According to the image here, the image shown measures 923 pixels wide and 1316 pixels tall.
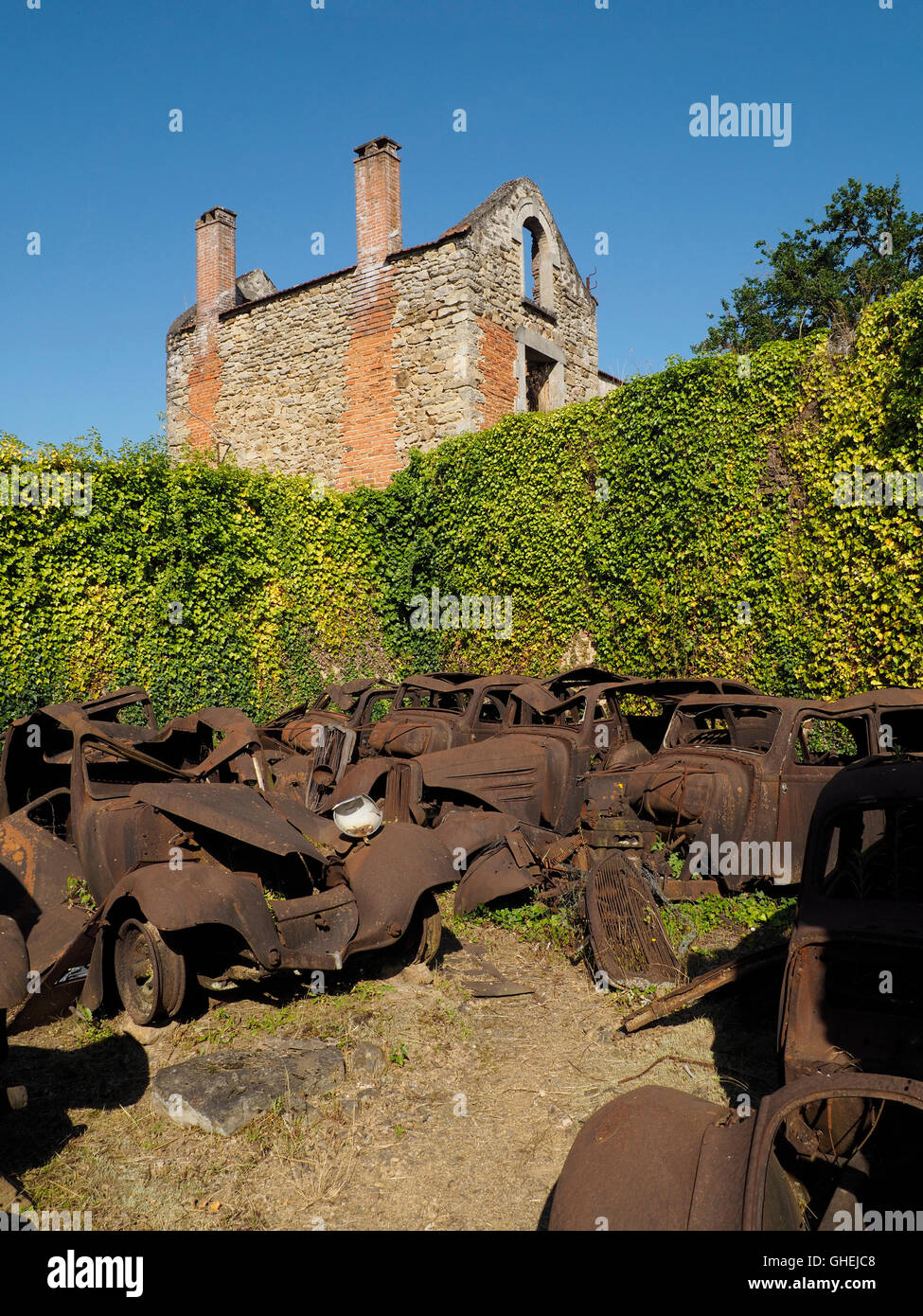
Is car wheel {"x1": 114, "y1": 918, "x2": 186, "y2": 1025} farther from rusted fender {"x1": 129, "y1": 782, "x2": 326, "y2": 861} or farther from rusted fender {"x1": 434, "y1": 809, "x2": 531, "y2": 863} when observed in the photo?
rusted fender {"x1": 434, "y1": 809, "x2": 531, "y2": 863}

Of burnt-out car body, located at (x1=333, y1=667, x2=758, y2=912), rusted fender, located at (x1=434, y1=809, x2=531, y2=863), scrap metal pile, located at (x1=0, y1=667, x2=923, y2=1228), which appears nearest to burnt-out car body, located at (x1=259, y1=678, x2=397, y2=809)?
scrap metal pile, located at (x1=0, y1=667, x2=923, y2=1228)

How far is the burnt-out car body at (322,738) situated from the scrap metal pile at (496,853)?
0.13 ft

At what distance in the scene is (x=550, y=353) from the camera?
17.8 m

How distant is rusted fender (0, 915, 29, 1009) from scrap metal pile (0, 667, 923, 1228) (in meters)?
0.01

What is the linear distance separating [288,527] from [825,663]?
8.13m

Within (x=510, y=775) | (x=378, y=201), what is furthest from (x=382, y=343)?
(x=510, y=775)

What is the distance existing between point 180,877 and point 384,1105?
154cm

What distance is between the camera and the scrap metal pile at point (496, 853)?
345 centimetres

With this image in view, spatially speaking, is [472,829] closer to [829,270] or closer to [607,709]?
[607,709]

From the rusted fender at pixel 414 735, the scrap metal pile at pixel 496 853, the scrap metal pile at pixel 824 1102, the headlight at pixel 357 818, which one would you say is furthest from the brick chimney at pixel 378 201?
the scrap metal pile at pixel 824 1102

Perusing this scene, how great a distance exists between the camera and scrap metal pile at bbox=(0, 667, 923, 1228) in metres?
3.45

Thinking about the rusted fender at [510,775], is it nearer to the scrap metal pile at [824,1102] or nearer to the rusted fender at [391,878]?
the rusted fender at [391,878]

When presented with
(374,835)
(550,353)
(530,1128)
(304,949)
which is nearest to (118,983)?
(304,949)

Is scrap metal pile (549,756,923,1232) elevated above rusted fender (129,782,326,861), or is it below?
below
